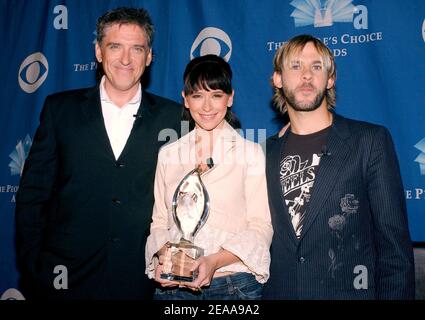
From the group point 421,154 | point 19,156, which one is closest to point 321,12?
point 421,154

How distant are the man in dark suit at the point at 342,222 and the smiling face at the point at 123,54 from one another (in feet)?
2.66

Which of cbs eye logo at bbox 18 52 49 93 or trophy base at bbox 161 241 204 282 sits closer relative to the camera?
trophy base at bbox 161 241 204 282

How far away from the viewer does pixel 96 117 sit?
1.97 meters

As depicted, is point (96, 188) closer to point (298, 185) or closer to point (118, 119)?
point (118, 119)

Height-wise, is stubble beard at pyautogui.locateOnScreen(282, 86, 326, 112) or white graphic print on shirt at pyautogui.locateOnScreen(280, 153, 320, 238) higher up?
stubble beard at pyautogui.locateOnScreen(282, 86, 326, 112)

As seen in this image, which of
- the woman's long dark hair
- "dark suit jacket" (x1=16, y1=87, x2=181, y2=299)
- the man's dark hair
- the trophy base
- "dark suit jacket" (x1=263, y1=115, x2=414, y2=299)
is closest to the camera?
the trophy base

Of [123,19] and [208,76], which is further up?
[123,19]

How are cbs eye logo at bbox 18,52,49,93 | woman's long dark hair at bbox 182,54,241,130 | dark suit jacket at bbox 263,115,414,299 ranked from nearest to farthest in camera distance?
1. dark suit jacket at bbox 263,115,414,299
2. woman's long dark hair at bbox 182,54,241,130
3. cbs eye logo at bbox 18,52,49,93

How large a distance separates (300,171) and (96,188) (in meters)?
0.88

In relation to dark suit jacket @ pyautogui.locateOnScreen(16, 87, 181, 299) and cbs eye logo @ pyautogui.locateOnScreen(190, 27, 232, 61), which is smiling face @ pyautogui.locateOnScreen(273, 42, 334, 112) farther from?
cbs eye logo @ pyautogui.locateOnScreen(190, 27, 232, 61)

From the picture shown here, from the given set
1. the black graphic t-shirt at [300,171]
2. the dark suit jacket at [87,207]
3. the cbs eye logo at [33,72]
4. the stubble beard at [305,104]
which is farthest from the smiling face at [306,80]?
the cbs eye logo at [33,72]

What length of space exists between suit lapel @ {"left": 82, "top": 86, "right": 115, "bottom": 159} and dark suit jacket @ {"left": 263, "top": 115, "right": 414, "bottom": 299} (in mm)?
818

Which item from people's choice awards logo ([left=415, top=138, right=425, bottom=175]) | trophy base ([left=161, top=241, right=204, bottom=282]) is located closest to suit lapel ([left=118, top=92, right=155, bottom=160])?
trophy base ([left=161, top=241, right=204, bottom=282])

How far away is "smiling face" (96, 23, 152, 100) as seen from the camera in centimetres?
198
